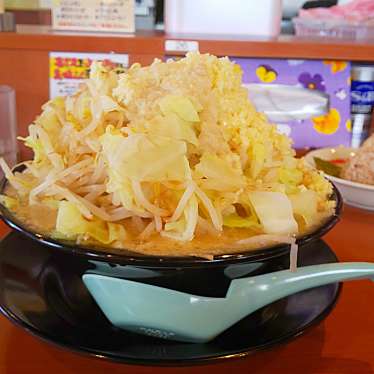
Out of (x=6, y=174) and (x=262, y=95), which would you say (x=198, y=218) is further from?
(x=262, y=95)

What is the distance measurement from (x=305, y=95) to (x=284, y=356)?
1121 millimetres

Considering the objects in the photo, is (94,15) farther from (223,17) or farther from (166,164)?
(166,164)

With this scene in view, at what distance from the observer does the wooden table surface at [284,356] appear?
677 millimetres

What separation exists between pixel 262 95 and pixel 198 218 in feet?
3.58

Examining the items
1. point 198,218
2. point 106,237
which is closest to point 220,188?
point 198,218

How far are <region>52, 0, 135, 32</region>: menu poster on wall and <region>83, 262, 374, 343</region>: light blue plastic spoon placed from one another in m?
1.14

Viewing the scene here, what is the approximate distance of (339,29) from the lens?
1790 mm

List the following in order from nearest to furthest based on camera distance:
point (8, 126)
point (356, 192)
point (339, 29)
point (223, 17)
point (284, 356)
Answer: point (284, 356)
point (356, 192)
point (8, 126)
point (223, 17)
point (339, 29)

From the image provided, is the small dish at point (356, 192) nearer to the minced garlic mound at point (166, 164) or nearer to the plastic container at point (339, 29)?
the minced garlic mound at point (166, 164)

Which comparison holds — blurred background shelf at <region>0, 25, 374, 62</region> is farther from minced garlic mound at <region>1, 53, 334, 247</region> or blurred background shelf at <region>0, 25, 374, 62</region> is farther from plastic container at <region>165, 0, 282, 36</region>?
minced garlic mound at <region>1, 53, 334, 247</region>

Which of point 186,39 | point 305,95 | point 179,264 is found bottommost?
point 179,264

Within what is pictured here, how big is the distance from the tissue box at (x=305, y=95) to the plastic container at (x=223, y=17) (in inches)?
5.0

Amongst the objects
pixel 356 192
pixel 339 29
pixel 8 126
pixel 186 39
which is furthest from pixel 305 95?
pixel 8 126

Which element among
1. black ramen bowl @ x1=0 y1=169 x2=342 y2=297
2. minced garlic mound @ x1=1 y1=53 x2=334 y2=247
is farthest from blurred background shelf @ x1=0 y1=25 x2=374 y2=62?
black ramen bowl @ x1=0 y1=169 x2=342 y2=297
